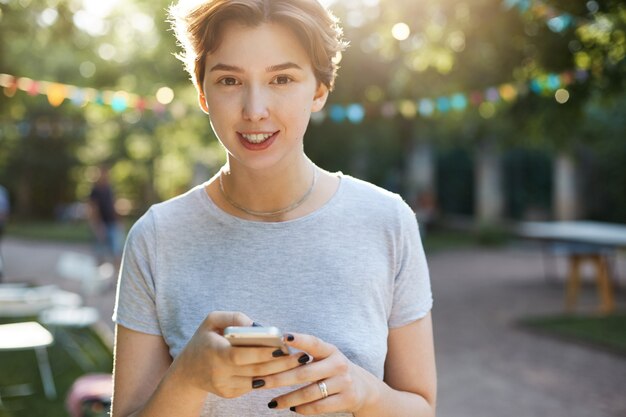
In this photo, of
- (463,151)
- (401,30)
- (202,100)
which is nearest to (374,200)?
(202,100)

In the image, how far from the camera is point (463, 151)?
2825cm

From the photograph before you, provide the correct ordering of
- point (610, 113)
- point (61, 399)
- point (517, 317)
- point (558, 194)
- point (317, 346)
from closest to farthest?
point (317, 346) < point (61, 399) < point (517, 317) < point (610, 113) < point (558, 194)

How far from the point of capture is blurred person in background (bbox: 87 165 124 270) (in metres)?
13.5

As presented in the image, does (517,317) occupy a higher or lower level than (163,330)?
lower

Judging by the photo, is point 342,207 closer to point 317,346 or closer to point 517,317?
point 317,346

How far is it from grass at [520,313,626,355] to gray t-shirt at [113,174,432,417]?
291 inches

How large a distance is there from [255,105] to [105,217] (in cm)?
1255

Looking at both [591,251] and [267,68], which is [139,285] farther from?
[591,251]

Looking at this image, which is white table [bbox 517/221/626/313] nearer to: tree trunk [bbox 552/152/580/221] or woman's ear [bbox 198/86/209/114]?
woman's ear [bbox 198/86/209/114]

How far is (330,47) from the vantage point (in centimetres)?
161

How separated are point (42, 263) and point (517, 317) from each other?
1152cm

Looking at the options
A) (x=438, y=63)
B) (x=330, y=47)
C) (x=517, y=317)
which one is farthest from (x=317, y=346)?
(x=438, y=63)

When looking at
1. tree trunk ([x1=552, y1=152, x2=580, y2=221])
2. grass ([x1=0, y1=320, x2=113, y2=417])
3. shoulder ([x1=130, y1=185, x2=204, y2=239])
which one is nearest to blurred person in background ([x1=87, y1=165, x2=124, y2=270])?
grass ([x1=0, y1=320, x2=113, y2=417])

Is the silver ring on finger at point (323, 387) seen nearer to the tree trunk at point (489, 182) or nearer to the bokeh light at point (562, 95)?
the bokeh light at point (562, 95)
